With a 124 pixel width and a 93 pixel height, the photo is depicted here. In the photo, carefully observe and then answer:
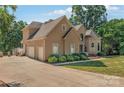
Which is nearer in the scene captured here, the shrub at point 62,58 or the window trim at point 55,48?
the shrub at point 62,58

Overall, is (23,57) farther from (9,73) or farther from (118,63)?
(118,63)

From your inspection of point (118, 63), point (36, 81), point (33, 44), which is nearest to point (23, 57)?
point (33, 44)

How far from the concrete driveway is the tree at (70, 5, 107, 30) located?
190 centimetres

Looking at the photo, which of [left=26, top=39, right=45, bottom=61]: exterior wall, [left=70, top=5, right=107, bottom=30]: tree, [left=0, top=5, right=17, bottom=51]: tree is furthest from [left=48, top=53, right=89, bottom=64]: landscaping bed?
[left=0, top=5, right=17, bottom=51]: tree

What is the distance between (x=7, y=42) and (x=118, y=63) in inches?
170

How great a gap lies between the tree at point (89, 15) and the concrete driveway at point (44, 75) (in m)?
1.90

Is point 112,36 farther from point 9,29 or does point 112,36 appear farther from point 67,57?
point 9,29

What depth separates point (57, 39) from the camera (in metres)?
12.5

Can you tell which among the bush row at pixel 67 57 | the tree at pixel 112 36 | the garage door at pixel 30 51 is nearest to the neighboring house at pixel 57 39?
the garage door at pixel 30 51

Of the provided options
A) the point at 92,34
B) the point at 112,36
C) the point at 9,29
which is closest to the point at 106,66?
the point at 112,36

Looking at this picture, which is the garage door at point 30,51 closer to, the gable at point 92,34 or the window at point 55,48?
the window at point 55,48

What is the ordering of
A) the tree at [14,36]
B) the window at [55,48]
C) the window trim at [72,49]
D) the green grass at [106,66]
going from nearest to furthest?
the green grass at [106,66] < the tree at [14,36] < the window trim at [72,49] < the window at [55,48]

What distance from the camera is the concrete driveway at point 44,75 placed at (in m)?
10.8

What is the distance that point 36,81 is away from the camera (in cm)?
1111
